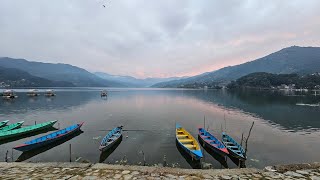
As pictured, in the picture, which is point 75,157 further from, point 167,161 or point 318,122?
point 318,122

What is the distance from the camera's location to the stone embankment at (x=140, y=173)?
12391 mm

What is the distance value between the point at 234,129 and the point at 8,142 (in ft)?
157

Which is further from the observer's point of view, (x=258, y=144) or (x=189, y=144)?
(x=258, y=144)

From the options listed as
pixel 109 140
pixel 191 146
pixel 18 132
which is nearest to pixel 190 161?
pixel 191 146

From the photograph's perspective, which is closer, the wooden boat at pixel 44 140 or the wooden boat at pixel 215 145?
the wooden boat at pixel 215 145

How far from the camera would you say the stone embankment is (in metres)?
12.4

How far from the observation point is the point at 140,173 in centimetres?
1296

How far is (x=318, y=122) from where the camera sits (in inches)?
2216

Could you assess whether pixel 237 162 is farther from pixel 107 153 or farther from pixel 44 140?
pixel 44 140

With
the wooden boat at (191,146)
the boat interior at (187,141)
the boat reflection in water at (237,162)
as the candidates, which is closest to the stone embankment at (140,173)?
the boat reflection in water at (237,162)

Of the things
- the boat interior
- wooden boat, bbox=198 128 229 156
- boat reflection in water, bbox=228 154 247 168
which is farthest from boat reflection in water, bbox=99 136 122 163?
boat reflection in water, bbox=228 154 247 168

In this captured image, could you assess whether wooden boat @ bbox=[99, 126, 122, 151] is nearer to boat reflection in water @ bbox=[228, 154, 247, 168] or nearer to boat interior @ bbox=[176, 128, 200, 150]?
boat interior @ bbox=[176, 128, 200, 150]

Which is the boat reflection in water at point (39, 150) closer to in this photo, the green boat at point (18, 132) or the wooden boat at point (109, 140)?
the wooden boat at point (109, 140)

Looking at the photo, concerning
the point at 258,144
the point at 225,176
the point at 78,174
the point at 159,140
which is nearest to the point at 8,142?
the point at 159,140
